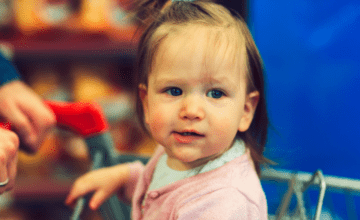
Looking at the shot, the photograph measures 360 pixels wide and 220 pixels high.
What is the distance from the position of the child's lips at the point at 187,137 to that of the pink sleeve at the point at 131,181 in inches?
11.8

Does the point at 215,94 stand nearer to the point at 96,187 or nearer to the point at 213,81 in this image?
the point at 213,81

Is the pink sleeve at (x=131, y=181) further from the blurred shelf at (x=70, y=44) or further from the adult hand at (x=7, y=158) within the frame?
the blurred shelf at (x=70, y=44)

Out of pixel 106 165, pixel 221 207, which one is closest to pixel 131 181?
pixel 106 165

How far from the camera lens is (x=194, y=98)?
0.55 m

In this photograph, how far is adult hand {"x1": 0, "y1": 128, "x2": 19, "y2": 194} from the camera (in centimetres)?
49

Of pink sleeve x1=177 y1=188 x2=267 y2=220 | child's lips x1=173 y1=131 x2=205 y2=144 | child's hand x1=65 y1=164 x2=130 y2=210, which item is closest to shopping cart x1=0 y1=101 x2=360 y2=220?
child's hand x1=65 y1=164 x2=130 y2=210

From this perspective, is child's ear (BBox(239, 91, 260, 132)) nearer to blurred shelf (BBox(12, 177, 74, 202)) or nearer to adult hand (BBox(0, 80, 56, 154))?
adult hand (BBox(0, 80, 56, 154))

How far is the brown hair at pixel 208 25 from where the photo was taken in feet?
1.94

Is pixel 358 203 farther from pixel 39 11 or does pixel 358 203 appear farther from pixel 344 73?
pixel 39 11

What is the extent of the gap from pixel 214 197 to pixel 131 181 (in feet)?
1.11

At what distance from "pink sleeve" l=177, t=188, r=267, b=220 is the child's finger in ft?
0.89

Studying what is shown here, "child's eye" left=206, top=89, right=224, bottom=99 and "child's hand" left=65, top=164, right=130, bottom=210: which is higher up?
"child's eye" left=206, top=89, right=224, bottom=99

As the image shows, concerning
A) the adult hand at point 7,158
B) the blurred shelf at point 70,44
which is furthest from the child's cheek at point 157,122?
the blurred shelf at point 70,44

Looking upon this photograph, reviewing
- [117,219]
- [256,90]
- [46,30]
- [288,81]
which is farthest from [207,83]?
[46,30]
